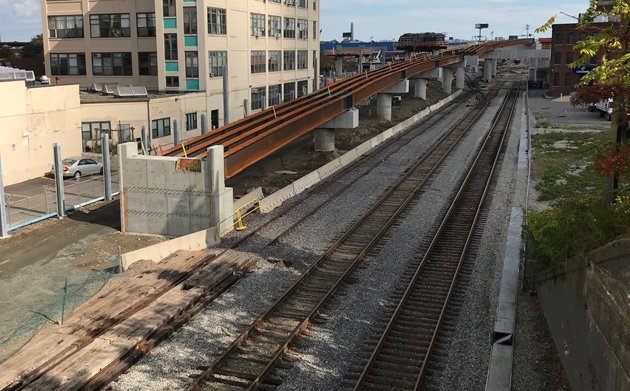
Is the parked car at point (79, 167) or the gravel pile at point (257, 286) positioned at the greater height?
the parked car at point (79, 167)

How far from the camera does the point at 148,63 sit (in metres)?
53.2

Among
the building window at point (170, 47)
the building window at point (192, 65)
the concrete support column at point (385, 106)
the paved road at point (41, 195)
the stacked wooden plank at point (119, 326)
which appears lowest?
the paved road at point (41, 195)

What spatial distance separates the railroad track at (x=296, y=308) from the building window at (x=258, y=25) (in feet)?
115

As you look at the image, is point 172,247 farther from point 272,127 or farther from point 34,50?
point 34,50

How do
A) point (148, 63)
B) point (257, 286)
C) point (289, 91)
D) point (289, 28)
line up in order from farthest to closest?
point (289, 91), point (289, 28), point (148, 63), point (257, 286)

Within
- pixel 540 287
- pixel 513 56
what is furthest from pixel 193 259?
pixel 513 56

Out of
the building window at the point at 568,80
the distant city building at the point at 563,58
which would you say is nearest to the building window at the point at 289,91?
the distant city building at the point at 563,58

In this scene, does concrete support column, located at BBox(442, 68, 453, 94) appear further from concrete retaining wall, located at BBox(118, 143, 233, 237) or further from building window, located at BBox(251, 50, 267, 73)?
concrete retaining wall, located at BBox(118, 143, 233, 237)

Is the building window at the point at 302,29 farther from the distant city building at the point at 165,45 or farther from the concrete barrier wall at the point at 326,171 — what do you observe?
the concrete barrier wall at the point at 326,171

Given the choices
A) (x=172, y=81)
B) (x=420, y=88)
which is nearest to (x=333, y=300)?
(x=172, y=81)

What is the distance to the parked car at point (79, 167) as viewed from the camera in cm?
3564

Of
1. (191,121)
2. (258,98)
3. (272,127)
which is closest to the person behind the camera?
(272,127)

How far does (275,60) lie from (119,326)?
53.2 metres

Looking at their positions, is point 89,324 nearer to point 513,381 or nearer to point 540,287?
point 513,381
